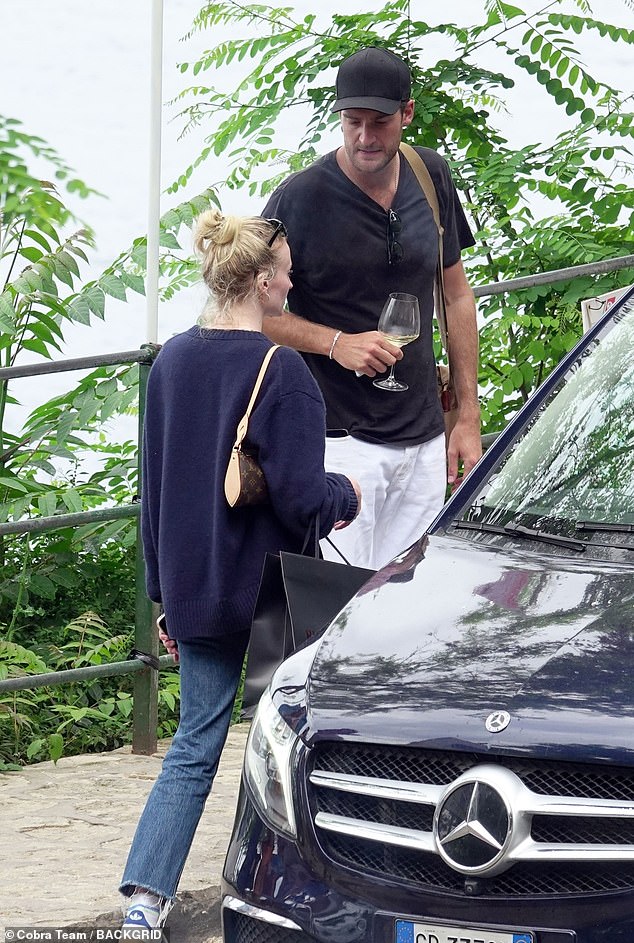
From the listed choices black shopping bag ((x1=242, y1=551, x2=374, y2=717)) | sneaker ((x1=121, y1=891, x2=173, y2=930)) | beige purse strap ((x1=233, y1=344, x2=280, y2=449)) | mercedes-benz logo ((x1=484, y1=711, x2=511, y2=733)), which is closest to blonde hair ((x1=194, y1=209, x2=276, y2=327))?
beige purse strap ((x1=233, y1=344, x2=280, y2=449))

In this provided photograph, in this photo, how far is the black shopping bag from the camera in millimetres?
3529

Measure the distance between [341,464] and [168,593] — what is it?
1.15 metres

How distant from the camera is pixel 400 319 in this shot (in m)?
4.52

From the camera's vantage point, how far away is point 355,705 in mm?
2727

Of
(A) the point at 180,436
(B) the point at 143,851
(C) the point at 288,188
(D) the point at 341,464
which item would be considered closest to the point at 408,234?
(C) the point at 288,188

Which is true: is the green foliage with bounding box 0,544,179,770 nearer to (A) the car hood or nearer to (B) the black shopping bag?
(B) the black shopping bag

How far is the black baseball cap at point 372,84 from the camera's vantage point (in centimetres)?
465

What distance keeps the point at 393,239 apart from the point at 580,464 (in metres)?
1.56

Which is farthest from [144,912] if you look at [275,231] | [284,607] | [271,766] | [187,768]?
[275,231]

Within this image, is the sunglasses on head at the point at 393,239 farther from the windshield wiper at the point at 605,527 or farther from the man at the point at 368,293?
the windshield wiper at the point at 605,527

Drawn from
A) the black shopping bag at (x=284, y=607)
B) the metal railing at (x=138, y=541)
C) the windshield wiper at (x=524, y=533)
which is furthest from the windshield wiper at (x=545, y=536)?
the metal railing at (x=138, y=541)

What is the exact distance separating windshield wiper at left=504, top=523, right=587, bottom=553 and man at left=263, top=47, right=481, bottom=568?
1.34 metres

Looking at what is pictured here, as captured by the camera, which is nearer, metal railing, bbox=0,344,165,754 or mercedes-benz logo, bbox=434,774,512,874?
mercedes-benz logo, bbox=434,774,512,874

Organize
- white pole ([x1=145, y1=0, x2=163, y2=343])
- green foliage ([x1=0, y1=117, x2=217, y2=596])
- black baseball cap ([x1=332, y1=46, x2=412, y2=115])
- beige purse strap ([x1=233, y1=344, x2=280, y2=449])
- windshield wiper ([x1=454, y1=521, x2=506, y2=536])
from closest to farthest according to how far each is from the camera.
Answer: windshield wiper ([x1=454, y1=521, x2=506, y2=536]), beige purse strap ([x1=233, y1=344, x2=280, y2=449]), black baseball cap ([x1=332, y1=46, x2=412, y2=115]), white pole ([x1=145, y1=0, x2=163, y2=343]), green foliage ([x1=0, y1=117, x2=217, y2=596])
